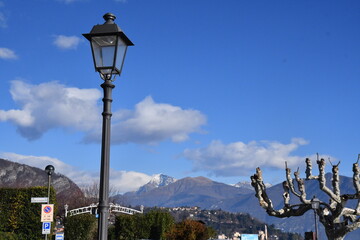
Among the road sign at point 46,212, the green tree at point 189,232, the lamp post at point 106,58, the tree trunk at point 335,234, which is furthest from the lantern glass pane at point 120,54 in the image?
the green tree at point 189,232

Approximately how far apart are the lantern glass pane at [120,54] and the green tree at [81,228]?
4187 cm

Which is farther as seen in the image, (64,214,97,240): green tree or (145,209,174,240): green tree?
(64,214,97,240): green tree

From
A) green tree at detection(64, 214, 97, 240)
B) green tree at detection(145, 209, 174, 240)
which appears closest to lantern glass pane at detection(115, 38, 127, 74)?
green tree at detection(145, 209, 174, 240)

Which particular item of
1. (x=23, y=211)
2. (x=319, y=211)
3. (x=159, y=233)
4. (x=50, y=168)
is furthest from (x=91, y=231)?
(x=319, y=211)

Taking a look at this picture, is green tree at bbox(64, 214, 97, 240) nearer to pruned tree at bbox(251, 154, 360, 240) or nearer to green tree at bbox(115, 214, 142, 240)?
green tree at bbox(115, 214, 142, 240)

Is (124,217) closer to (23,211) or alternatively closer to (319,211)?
(23,211)

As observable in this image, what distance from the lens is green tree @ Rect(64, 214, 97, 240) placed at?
47562 mm

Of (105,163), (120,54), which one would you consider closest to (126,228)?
(105,163)

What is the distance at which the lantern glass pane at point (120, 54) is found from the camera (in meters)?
7.93

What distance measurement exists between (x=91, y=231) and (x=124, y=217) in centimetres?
346

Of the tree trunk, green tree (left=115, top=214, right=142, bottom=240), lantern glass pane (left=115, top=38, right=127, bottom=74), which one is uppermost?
lantern glass pane (left=115, top=38, right=127, bottom=74)

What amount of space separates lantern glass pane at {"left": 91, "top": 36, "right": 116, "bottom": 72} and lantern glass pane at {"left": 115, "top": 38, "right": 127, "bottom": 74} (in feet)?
0.28

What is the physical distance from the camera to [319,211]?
25.8 metres

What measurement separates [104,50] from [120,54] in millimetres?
266
